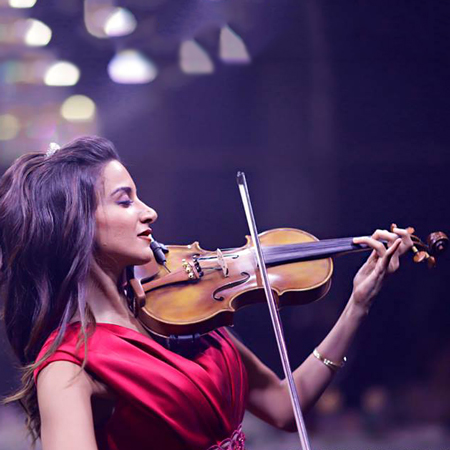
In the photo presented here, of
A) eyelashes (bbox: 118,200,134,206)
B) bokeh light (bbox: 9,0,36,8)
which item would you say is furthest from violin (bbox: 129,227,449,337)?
bokeh light (bbox: 9,0,36,8)

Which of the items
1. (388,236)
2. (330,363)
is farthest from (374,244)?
(330,363)

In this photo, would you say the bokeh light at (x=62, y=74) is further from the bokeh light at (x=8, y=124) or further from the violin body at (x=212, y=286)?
the violin body at (x=212, y=286)

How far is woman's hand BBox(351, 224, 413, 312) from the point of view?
132 centimetres

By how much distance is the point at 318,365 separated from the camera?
4.67 ft

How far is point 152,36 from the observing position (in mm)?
1829

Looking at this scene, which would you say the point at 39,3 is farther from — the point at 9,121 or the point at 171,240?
the point at 171,240

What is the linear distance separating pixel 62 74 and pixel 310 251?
34.4 inches

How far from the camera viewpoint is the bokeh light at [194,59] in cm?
185

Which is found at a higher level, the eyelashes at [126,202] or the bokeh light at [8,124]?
the bokeh light at [8,124]

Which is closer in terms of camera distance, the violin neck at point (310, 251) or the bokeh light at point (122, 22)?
the violin neck at point (310, 251)

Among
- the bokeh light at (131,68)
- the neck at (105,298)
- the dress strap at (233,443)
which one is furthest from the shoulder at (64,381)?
the bokeh light at (131,68)

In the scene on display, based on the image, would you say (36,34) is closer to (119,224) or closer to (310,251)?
(119,224)

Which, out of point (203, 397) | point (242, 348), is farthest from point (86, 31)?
point (203, 397)

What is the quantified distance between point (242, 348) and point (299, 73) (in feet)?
2.94
